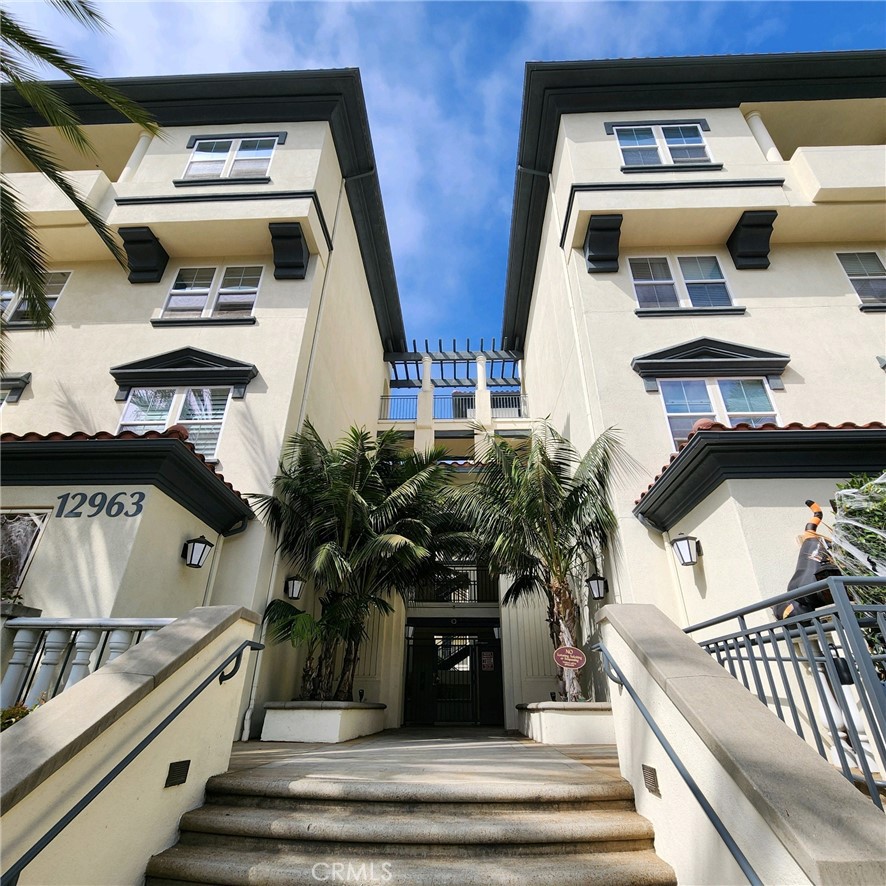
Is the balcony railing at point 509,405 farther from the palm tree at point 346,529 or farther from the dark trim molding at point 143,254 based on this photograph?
the dark trim molding at point 143,254

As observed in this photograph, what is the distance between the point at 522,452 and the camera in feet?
33.7

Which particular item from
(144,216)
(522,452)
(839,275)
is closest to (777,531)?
(522,452)

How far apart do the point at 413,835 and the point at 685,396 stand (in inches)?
344

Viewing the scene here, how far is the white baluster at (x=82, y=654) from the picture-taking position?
11.8ft

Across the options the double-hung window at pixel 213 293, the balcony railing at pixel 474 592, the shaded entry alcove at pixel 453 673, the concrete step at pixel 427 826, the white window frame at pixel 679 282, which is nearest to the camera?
the concrete step at pixel 427 826

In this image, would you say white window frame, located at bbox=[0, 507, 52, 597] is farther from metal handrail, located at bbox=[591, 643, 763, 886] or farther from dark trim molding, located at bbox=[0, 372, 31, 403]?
metal handrail, located at bbox=[591, 643, 763, 886]

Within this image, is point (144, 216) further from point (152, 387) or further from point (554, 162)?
point (554, 162)

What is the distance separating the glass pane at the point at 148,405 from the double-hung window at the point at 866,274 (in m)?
14.2

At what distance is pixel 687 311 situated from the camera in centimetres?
1017

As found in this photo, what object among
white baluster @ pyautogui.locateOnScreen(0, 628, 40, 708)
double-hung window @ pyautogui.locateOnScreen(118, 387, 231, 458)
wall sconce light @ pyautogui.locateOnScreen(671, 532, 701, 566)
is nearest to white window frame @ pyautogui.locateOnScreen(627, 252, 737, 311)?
wall sconce light @ pyautogui.locateOnScreen(671, 532, 701, 566)

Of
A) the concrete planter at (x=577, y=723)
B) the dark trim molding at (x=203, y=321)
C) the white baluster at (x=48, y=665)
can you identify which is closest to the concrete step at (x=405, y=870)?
the white baluster at (x=48, y=665)

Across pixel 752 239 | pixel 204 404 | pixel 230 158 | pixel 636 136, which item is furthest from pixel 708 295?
pixel 230 158

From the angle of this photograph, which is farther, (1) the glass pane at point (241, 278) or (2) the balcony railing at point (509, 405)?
(2) the balcony railing at point (509, 405)

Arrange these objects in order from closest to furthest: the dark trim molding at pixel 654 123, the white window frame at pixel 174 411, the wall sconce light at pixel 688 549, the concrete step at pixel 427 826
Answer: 1. the concrete step at pixel 427 826
2. the wall sconce light at pixel 688 549
3. the white window frame at pixel 174 411
4. the dark trim molding at pixel 654 123
